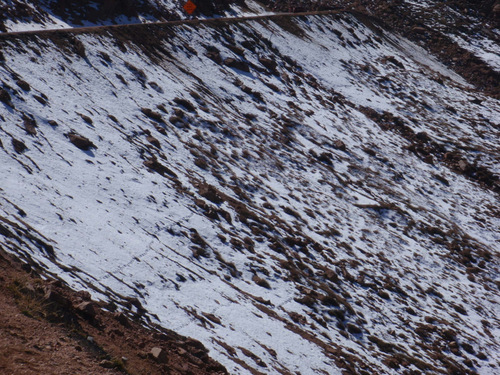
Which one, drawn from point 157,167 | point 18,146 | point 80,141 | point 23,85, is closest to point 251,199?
point 157,167

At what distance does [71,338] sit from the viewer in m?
6.90

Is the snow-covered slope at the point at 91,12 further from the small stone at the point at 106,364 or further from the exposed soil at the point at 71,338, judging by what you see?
the small stone at the point at 106,364

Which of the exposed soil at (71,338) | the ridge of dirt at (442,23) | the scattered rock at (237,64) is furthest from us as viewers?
the ridge of dirt at (442,23)

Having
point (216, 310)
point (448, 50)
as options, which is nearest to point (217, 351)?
point (216, 310)

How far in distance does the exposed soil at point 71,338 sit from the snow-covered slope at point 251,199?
2.46 feet

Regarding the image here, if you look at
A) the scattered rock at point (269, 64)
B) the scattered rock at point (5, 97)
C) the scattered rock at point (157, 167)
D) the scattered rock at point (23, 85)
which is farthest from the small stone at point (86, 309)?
the scattered rock at point (269, 64)

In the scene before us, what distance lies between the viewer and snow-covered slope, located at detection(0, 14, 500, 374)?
10.6 metres

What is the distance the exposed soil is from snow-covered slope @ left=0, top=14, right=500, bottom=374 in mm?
751

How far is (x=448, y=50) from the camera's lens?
36.0 meters

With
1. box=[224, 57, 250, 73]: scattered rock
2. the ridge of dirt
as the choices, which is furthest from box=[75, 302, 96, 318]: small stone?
the ridge of dirt

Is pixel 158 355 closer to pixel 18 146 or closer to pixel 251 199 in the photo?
pixel 18 146

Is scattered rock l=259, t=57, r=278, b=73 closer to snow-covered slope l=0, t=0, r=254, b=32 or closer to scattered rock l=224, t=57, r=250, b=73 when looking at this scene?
scattered rock l=224, t=57, r=250, b=73

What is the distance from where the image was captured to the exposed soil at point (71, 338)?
618 centimetres

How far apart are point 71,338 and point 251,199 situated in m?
8.90
